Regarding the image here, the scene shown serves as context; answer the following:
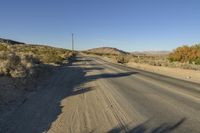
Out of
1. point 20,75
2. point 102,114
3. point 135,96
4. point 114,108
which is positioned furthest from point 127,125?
point 20,75

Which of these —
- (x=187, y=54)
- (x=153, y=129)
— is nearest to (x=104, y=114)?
(x=153, y=129)

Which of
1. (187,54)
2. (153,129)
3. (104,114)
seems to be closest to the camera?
(153,129)

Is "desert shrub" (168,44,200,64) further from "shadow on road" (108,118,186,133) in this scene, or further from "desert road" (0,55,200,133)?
"shadow on road" (108,118,186,133)

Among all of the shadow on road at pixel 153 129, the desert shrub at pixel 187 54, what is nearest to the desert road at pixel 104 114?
the shadow on road at pixel 153 129

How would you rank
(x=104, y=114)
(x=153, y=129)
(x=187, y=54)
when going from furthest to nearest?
(x=187, y=54), (x=104, y=114), (x=153, y=129)

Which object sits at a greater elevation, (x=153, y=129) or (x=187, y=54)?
(x=187, y=54)

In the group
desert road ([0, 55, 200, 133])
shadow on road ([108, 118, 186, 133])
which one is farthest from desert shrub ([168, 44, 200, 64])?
shadow on road ([108, 118, 186, 133])

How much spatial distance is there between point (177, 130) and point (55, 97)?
6912 millimetres

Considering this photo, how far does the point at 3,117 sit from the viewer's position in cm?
940

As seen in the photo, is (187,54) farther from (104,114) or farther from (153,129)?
(153,129)

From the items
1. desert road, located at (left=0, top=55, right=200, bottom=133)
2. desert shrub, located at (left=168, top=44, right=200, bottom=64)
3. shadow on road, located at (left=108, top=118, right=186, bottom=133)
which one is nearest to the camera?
shadow on road, located at (left=108, top=118, right=186, bottom=133)

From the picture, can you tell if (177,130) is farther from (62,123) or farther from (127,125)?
(62,123)

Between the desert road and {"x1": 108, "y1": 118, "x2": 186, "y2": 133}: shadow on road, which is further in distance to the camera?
the desert road

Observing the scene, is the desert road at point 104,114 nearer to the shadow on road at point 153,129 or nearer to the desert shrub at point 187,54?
the shadow on road at point 153,129
